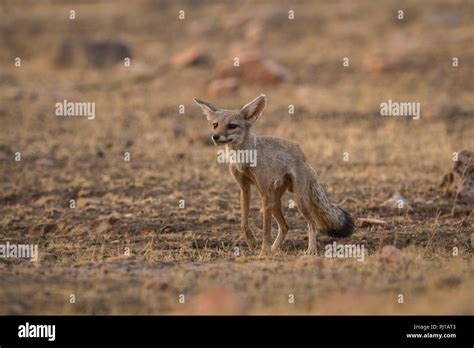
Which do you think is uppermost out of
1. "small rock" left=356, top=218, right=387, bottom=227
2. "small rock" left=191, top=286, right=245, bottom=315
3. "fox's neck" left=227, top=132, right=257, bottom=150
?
"fox's neck" left=227, top=132, right=257, bottom=150

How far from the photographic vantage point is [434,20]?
38125 millimetres

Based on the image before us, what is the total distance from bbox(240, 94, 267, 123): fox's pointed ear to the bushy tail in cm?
114

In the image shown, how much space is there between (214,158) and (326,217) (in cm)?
763

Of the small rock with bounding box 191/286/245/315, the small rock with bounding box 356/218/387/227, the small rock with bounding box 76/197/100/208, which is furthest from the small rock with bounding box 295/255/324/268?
the small rock with bounding box 76/197/100/208

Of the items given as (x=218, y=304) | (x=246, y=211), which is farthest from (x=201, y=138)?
(x=218, y=304)

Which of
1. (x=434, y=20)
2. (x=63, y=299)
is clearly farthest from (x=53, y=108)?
(x=434, y=20)

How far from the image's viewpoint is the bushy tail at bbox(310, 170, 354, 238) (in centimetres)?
1116

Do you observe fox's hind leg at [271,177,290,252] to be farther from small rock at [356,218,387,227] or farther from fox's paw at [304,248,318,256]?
small rock at [356,218,387,227]

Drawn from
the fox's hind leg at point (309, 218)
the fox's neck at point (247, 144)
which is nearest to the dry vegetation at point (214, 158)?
the fox's hind leg at point (309, 218)

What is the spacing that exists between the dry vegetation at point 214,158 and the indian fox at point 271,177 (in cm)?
49

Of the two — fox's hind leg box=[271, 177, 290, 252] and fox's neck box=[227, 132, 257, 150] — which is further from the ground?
fox's neck box=[227, 132, 257, 150]

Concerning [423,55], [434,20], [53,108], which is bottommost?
[53,108]

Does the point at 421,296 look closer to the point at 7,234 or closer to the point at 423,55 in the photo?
the point at 7,234

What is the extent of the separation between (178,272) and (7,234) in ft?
14.3
